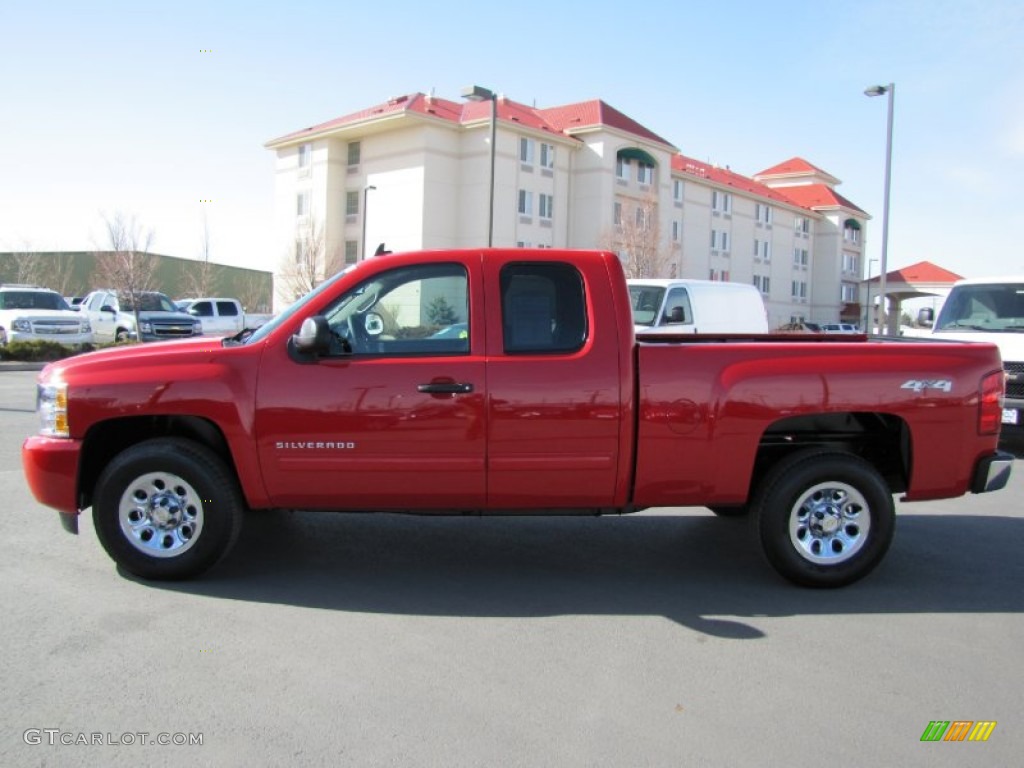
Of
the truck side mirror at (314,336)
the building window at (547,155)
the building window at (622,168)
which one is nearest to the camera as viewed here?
the truck side mirror at (314,336)

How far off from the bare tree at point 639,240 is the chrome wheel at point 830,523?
131ft

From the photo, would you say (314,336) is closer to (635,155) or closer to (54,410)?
(54,410)

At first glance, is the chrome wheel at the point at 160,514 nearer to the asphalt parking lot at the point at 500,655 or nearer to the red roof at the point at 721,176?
the asphalt parking lot at the point at 500,655

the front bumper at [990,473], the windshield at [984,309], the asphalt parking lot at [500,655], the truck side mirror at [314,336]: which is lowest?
the asphalt parking lot at [500,655]

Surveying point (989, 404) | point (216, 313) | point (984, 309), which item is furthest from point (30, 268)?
point (989, 404)

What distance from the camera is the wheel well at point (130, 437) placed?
199 inches

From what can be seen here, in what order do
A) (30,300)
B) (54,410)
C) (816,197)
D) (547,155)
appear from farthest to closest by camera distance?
(816,197)
(547,155)
(30,300)
(54,410)

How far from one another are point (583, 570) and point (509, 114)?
162 ft

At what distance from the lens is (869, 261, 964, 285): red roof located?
88.8m

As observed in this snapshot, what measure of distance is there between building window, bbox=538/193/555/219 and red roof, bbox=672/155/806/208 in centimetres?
1269

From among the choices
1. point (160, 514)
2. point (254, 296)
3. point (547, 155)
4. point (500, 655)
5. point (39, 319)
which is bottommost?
point (500, 655)

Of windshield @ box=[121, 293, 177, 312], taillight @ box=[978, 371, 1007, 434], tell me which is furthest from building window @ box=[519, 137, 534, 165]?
taillight @ box=[978, 371, 1007, 434]

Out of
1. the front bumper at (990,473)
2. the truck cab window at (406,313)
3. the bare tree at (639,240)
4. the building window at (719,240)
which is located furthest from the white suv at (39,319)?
the building window at (719,240)

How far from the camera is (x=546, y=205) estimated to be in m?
52.9
